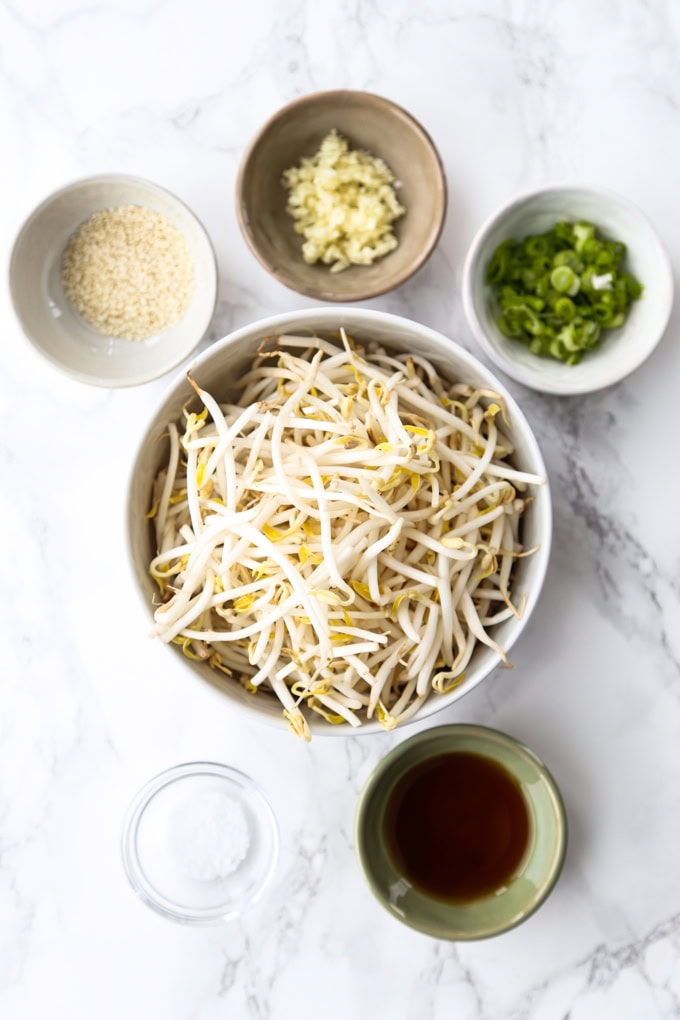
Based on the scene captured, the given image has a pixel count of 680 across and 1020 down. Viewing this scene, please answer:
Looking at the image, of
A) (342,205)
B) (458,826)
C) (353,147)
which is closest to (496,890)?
(458,826)

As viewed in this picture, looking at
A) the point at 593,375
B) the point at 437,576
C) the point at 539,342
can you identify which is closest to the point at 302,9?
the point at 539,342

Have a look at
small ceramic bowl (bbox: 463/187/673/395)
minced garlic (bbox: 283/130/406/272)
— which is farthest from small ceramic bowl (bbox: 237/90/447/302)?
small ceramic bowl (bbox: 463/187/673/395)

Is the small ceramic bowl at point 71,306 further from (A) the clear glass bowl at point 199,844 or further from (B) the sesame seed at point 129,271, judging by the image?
(A) the clear glass bowl at point 199,844

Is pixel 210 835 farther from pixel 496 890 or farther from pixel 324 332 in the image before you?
pixel 324 332

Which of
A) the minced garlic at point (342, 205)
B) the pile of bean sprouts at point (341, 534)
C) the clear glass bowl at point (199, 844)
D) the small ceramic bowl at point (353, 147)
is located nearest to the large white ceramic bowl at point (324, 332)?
the pile of bean sprouts at point (341, 534)

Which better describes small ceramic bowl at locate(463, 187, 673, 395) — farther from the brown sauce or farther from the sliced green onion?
the brown sauce
